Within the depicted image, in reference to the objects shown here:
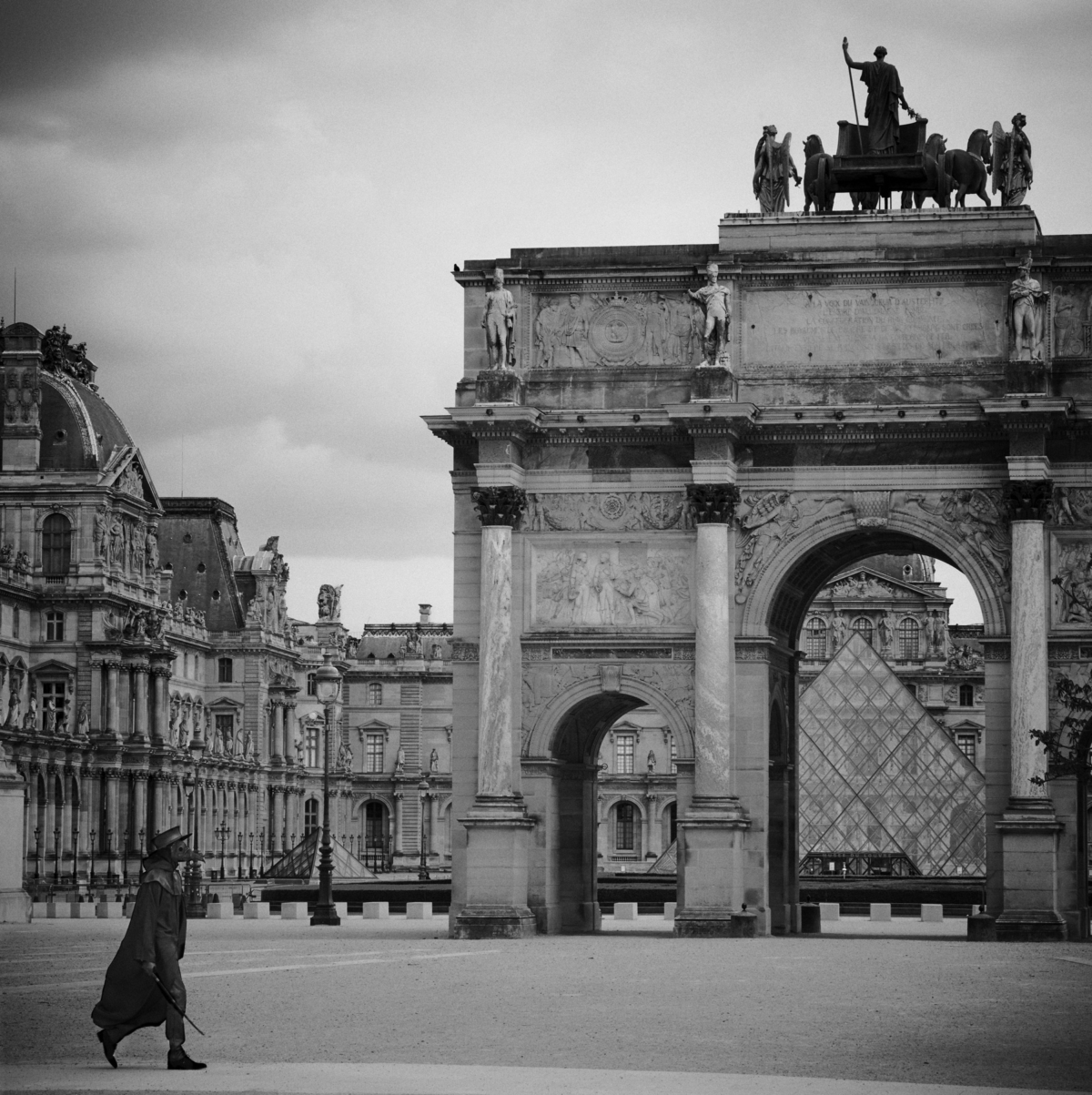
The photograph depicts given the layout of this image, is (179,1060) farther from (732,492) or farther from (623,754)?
(623,754)

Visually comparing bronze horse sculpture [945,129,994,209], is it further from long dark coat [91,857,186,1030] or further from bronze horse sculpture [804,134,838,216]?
long dark coat [91,857,186,1030]

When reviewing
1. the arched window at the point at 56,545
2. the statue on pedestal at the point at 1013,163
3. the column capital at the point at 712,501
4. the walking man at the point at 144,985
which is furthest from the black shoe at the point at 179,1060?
the arched window at the point at 56,545

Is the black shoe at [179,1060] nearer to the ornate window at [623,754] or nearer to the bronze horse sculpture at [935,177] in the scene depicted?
the bronze horse sculpture at [935,177]

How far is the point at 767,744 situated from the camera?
4488 cm

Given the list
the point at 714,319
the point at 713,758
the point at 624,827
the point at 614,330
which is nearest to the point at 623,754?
the point at 624,827

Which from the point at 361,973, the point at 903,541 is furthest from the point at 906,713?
the point at 361,973

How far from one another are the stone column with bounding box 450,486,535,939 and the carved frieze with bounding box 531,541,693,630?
2.86 feet

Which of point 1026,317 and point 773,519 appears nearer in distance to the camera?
point 1026,317

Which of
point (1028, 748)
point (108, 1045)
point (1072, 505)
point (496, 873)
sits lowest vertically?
point (108, 1045)

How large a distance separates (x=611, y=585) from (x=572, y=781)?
3.88 m

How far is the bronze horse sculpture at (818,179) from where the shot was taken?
150ft

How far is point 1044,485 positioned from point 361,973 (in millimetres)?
16775

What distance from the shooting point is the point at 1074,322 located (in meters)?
44.7

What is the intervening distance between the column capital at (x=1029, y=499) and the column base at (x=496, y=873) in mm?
10005
